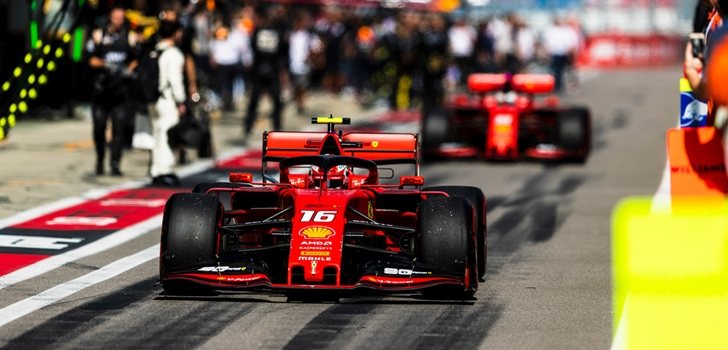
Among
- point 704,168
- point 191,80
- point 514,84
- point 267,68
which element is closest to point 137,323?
point 704,168

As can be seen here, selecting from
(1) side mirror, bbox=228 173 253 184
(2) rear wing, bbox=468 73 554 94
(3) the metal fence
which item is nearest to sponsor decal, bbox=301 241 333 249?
(1) side mirror, bbox=228 173 253 184

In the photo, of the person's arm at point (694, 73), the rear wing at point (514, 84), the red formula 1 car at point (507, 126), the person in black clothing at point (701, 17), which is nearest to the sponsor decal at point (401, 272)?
the person's arm at point (694, 73)

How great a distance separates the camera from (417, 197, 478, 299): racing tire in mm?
9969

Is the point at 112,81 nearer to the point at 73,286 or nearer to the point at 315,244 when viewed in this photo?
the point at 73,286

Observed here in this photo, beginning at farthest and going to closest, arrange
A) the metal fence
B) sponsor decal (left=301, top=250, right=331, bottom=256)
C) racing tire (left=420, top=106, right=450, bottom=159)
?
the metal fence < racing tire (left=420, top=106, right=450, bottom=159) < sponsor decal (left=301, top=250, right=331, bottom=256)

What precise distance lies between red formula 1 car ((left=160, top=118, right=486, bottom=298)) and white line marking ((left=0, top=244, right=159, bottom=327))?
72 centimetres

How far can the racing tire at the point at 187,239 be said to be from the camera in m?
10.1

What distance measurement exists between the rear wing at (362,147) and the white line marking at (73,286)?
1.25m

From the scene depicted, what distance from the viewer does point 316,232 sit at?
32.5 ft

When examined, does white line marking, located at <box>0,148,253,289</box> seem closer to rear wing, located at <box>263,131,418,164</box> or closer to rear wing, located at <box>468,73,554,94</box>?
rear wing, located at <box>263,131,418,164</box>

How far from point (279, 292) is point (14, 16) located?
18.4m

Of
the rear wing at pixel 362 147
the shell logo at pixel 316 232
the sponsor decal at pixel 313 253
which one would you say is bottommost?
the sponsor decal at pixel 313 253

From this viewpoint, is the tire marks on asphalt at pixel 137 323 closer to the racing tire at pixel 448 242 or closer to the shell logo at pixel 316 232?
the shell logo at pixel 316 232

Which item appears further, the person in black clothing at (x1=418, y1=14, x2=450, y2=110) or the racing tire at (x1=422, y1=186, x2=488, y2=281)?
the person in black clothing at (x1=418, y1=14, x2=450, y2=110)
